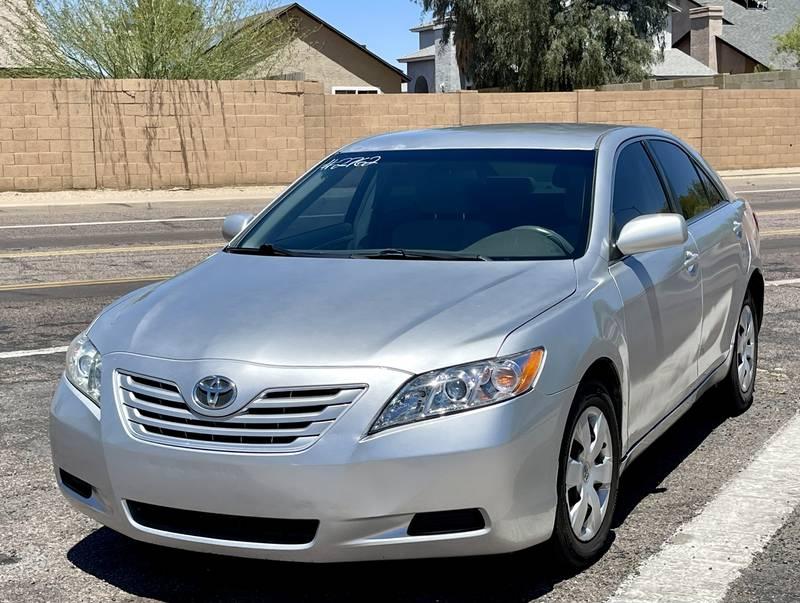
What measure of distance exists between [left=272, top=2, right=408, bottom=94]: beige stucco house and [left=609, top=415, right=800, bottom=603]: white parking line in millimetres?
40951

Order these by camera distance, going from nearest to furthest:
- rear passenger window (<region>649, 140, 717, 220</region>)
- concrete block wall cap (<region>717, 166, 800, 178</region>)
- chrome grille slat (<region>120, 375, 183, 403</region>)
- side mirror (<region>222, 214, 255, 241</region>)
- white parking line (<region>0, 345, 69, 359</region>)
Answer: chrome grille slat (<region>120, 375, 183, 403</region>) → side mirror (<region>222, 214, 255, 241</region>) → rear passenger window (<region>649, 140, 717, 220</region>) → white parking line (<region>0, 345, 69, 359</region>) → concrete block wall cap (<region>717, 166, 800, 178</region>)

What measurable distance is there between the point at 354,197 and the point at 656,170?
148cm

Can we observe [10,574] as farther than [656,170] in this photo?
No

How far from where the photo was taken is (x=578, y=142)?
5473mm

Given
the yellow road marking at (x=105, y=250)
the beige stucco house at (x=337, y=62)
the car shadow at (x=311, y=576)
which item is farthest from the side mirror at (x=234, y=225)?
the beige stucco house at (x=337, y=62)

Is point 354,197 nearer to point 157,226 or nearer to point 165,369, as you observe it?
point 165,369

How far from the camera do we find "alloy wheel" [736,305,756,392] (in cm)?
654

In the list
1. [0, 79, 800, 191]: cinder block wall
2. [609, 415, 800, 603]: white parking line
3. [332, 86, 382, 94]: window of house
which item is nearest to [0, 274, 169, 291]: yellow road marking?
[609, 415, 800, 603]: white parking line

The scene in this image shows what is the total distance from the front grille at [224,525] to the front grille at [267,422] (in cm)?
24

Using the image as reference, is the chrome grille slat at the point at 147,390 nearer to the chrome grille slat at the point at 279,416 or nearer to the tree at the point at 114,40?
the chrome grille slat at the point at 279,416

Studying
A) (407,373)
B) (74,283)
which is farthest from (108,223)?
(407,373)

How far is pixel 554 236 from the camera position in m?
4.98

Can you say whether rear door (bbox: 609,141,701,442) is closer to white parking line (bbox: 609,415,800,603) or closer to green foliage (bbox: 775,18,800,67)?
white parking line (bbox: 609,415,800,603)

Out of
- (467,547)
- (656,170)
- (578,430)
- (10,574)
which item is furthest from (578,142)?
(10,574)
